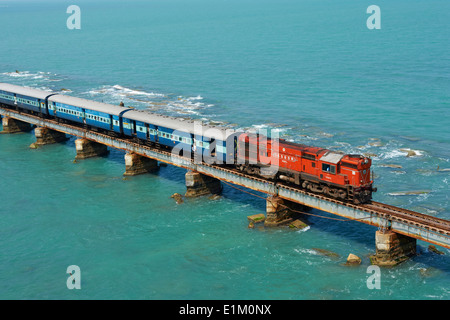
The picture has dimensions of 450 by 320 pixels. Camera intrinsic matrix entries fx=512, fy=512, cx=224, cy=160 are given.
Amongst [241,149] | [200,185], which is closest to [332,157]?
[241,149]

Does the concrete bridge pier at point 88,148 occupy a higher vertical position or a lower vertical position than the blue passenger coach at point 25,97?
lower

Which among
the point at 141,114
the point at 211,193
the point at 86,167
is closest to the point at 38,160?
the point at 86,167

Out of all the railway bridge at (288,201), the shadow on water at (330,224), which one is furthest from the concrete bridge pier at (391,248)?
the shadow on water at (330,224)

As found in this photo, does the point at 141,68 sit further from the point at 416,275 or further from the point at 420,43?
the point at 416,275

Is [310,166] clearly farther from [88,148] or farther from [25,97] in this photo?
[25,97]

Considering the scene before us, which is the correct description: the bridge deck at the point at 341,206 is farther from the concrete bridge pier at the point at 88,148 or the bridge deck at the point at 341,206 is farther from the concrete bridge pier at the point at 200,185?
the concrete bridge pier at the point at 88,148
